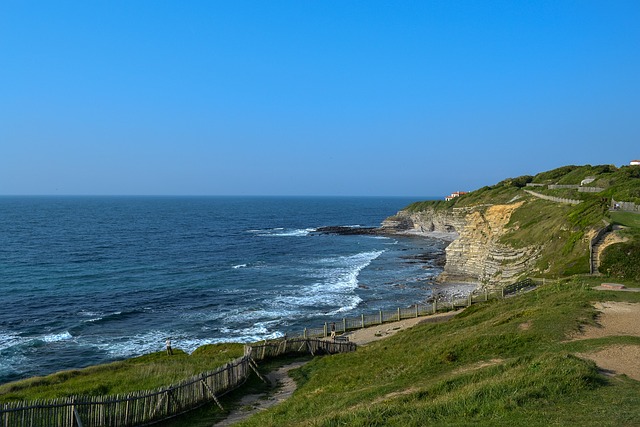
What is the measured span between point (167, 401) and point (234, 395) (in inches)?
138

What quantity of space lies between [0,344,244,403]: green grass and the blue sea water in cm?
849

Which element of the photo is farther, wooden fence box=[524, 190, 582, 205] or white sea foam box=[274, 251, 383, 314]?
wooden fence box=[524, 190, 582, 205]

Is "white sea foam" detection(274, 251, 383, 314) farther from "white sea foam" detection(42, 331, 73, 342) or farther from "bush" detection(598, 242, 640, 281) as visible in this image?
"bush" detection(598, 242, 640, 281)

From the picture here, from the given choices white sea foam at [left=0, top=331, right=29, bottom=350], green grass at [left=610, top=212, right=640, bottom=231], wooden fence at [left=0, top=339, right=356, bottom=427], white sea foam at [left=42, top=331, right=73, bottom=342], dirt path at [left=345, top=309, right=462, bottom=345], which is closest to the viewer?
wooden fence at [left=0, top=339, right=356, bottom=427]

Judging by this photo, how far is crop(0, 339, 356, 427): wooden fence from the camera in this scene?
1415 centimetres

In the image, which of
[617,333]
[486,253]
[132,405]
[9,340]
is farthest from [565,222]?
[9,340]

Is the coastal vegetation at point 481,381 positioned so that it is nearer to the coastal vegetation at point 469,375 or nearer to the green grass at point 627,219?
the coastal vegetation at point 469,375

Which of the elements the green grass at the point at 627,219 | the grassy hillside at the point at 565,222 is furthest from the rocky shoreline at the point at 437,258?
the green grass at the point at 627,219

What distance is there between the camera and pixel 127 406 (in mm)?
15281

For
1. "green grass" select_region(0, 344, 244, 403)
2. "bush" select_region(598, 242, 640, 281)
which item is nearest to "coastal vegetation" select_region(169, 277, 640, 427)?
"green grass" select_region(0, 344, 244, 403)

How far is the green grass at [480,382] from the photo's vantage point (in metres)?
11.4

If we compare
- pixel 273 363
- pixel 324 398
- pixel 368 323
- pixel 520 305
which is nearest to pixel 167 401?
pixel 324 398

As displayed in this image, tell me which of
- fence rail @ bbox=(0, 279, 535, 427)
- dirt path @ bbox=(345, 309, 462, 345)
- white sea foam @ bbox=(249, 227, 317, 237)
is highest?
fence rail @ bbox=(0, 279, 535, 427)

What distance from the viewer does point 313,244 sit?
331 ft
